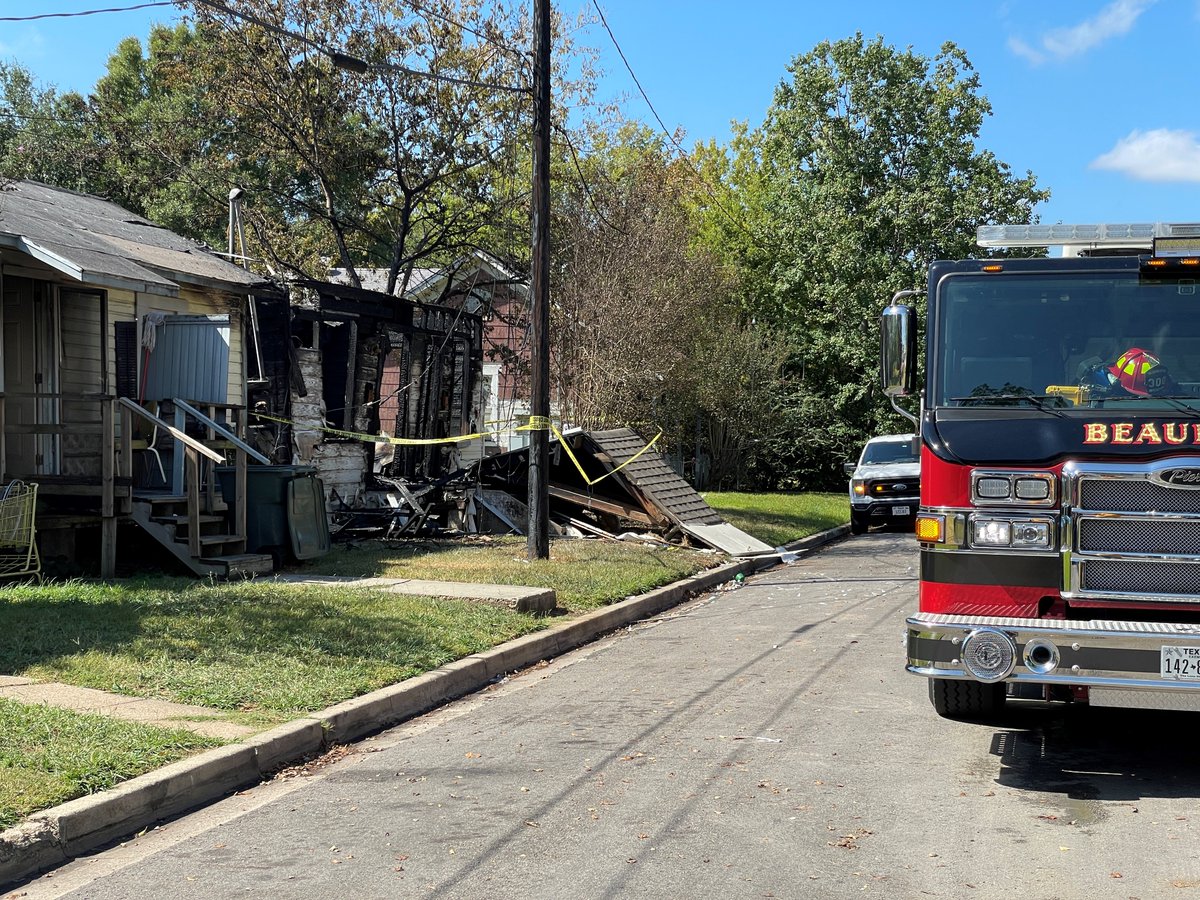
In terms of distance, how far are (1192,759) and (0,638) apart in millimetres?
7562

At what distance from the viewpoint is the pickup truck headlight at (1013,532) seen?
564 centimetres

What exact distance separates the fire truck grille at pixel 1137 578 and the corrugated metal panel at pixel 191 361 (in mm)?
10487

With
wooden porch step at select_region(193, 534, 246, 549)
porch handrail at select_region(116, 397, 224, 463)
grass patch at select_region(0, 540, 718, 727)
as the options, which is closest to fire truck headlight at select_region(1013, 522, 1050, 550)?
grass patch at select_region(0, 540, 718, 727)

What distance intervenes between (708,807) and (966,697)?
200 centimetres

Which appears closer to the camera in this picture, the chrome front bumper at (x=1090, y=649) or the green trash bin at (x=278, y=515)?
→ the chrome front bumper at (x=1090, y=649)

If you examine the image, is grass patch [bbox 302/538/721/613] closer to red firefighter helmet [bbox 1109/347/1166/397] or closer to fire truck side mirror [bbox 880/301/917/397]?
fire truck side mirror [bbox 880/301/917/397]

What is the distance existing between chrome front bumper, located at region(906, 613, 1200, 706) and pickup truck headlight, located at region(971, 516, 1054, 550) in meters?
0.38

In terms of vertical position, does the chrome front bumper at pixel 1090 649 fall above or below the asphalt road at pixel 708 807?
above

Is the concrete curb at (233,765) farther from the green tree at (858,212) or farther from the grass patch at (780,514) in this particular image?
the green tree at (858,212)

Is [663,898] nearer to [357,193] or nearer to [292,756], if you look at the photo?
[292,756]

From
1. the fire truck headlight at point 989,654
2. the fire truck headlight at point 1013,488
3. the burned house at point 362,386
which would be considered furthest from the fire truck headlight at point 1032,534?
the burned house at point 362,386

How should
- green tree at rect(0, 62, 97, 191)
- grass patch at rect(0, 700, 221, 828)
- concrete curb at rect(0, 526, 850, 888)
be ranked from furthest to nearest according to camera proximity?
green tree at rect(0, 62, 97, 191)
grass patch at rect(0, 700, 221, 828)
concrete curb at rect(0, 526, 850, 888)

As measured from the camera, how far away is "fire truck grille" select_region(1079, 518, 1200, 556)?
217 inches

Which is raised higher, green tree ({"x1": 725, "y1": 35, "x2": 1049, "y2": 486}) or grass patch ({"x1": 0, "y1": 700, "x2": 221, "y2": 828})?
green tree ({"x1": 725, "y1": 35, "x2": 1049, "y2": 486})
